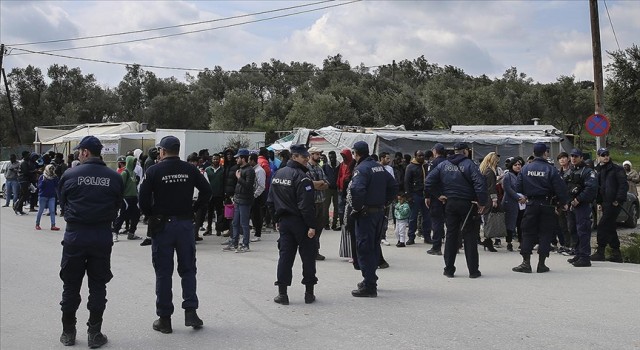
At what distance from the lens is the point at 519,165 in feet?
38.8

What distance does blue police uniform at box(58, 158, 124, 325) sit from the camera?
18.5 ft

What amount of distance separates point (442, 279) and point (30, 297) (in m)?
5.63

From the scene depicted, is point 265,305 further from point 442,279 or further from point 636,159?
point 636,159

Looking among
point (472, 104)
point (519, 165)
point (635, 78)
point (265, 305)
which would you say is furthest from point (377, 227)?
point (472, 104)

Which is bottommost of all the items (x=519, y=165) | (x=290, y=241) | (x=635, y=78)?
(x=290, y=241)

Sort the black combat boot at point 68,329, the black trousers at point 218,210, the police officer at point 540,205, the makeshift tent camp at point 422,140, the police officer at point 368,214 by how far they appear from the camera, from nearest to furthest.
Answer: the black combat boot at point 68,329 < the police officer at point 368,214 < the police officer at point 540,205 < the black trousers at point 218,210 < the makeshift tent camp at point 422,140

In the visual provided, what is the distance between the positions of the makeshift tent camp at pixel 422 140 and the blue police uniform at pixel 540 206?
9752mm

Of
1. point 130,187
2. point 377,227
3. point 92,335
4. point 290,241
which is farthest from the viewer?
point 130,187

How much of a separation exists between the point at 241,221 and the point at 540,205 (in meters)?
5.30

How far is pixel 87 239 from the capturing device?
5.64m

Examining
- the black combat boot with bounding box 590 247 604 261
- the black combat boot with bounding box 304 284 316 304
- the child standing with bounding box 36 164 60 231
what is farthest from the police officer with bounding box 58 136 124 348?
the child standing with bounding box 36 164 60 231

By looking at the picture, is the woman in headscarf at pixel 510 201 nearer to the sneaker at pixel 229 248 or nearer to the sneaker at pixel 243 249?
the sneaker at pixel 243 249

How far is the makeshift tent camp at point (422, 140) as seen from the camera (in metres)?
19.3

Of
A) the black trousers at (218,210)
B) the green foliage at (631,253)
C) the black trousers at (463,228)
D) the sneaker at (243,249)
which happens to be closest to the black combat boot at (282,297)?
the black trousers at (463,228)
